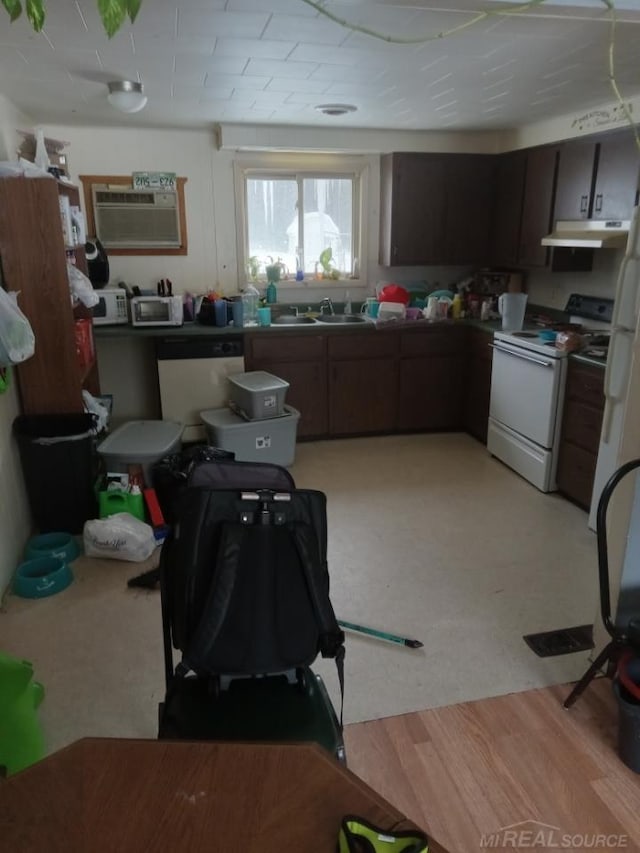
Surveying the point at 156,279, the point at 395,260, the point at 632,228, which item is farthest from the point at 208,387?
the point at 632,228

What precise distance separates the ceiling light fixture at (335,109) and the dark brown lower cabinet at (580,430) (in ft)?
6.56

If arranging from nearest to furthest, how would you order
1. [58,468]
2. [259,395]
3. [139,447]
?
[58,468] < [139,447] < [259,395]

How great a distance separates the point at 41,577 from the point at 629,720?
7.54 ft

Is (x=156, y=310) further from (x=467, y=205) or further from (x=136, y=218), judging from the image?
(x=467, y=205)

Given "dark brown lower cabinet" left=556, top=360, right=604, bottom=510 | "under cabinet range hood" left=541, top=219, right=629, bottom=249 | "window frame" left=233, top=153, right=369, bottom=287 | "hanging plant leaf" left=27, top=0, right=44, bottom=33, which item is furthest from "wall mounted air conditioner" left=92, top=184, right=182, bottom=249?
"hanging plant leaf" left=27, top=0, right=44, bottom=33

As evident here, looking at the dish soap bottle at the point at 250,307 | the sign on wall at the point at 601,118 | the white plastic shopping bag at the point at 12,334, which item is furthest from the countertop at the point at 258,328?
the white plastic shopping bag at the point at 12,334

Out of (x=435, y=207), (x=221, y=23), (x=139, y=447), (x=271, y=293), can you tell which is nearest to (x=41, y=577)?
(x=139, y=447)

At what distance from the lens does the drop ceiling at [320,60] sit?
2062mm

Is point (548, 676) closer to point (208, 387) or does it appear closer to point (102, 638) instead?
point (102, 638)

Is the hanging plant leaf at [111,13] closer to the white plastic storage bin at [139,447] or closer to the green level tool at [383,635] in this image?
the green level tool at [383,635]

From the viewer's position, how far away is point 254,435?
3816mm

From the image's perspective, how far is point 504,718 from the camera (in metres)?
1.95

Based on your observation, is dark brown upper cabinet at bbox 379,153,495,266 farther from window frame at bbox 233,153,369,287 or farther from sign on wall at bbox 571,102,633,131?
sign on wall at bbox 571,102,633,131

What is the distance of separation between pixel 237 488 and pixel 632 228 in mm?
1970
